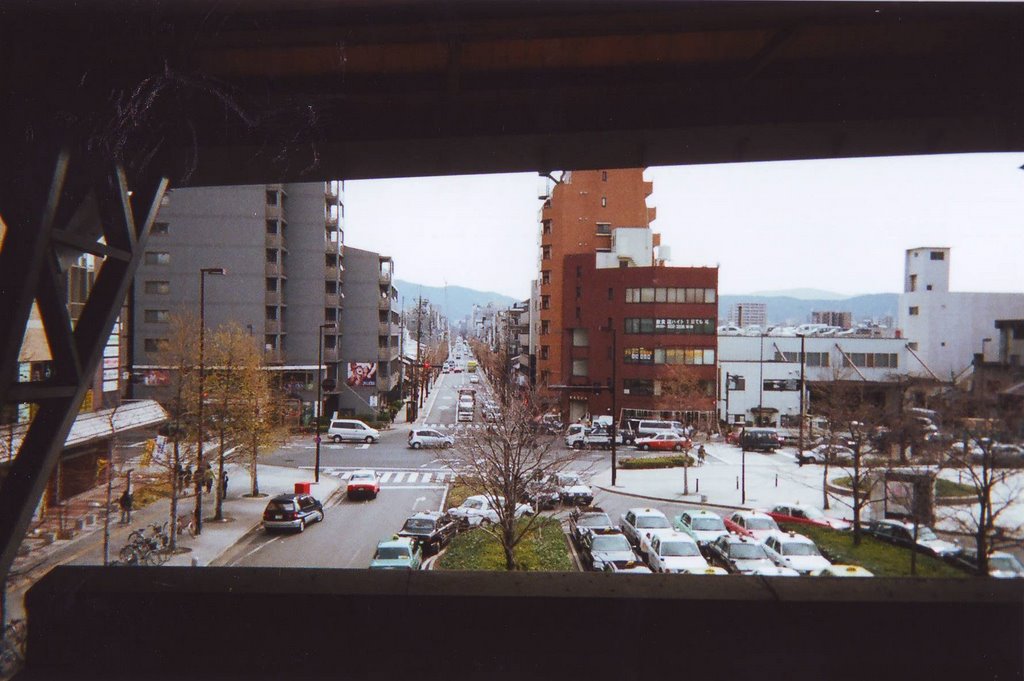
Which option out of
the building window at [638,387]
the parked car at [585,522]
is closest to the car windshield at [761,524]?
the parked car at [585,522]

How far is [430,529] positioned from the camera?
3.18m

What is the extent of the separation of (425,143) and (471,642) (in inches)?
68.0

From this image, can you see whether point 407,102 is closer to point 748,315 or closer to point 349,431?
point 349,431

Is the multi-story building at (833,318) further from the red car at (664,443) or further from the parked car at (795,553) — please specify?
the red car at (664,443)

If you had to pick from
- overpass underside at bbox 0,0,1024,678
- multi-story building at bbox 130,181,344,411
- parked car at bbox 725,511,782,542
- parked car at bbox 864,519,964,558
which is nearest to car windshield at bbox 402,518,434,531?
multi-story building at bbox 130,181,344,411

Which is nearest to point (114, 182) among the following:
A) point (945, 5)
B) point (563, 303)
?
point (945, 5)

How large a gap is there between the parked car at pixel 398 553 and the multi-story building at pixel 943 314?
7.97 ft

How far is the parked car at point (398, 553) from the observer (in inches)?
109

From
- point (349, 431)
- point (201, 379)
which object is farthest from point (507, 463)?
point (201, 379)

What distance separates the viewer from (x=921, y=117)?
2.08 metres

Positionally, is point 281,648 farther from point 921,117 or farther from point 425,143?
point 921,117

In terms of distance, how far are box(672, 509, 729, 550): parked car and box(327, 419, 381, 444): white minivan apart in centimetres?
180

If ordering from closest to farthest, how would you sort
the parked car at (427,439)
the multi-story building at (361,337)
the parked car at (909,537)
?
the parked car at (909,537), the multi-story building at (361,337), the parked car at (427,439)

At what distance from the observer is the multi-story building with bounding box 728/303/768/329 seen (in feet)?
10.1
